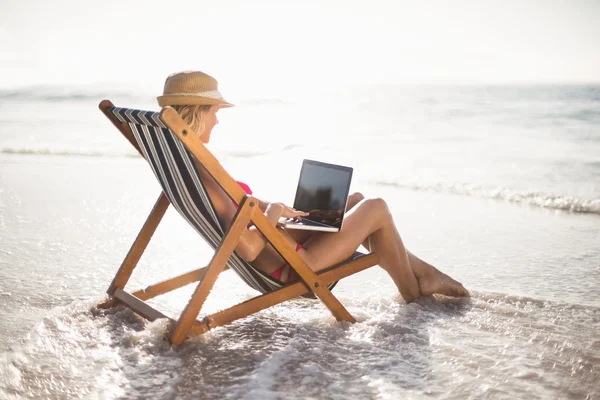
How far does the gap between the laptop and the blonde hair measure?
67cm

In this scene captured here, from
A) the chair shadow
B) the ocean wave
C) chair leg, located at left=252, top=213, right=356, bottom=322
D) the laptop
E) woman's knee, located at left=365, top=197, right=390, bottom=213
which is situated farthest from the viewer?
the ocean wave

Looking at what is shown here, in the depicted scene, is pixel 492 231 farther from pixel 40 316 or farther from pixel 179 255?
pixel 40 316

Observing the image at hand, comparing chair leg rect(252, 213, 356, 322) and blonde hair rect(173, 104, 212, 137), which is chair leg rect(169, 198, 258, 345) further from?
blonde hair rect(173, 104, 212, 137)

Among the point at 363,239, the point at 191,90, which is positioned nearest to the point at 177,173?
the point at 191,90

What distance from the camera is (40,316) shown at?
11.4 feet

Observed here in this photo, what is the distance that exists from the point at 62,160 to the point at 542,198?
27.6ft

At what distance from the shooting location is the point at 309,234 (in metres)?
3.61

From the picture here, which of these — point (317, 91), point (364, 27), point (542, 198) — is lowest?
point (542, 198)

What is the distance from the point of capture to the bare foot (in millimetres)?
3785

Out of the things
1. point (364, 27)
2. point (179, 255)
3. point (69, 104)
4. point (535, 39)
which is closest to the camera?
point (179, 255)

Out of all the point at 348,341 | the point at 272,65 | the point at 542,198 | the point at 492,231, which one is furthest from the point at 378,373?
the point at 272,65

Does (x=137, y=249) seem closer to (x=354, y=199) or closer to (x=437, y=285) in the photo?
(x=354, y=199)

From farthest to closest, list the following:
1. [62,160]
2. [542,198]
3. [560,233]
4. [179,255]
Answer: [62,160]
[542,198]
[560,233]
[179,255]

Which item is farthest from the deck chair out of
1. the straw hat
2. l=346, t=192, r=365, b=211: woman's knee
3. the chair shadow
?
l=346, t=192, r=365, b=211: woman's knee
